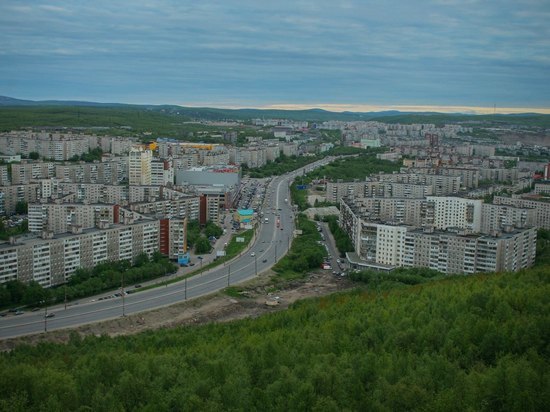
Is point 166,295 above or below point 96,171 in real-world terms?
below

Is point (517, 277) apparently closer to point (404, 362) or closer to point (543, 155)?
point (404, 362)

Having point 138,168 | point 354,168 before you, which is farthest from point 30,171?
point 354,168

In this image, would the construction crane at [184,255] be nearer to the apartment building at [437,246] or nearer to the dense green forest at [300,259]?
the dense green forest at [300,259]

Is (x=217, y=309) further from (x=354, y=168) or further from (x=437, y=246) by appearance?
(x=354, y=168)

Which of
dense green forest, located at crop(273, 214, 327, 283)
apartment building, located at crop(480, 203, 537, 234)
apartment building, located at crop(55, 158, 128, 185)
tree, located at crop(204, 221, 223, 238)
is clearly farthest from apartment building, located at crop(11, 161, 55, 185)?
apartment building, located at crop(480, 203, 537, 234)

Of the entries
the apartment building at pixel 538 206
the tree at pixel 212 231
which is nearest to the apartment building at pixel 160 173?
the tree at pixel 212 231

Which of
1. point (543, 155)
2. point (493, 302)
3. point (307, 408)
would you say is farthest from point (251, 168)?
point (307, 408)
